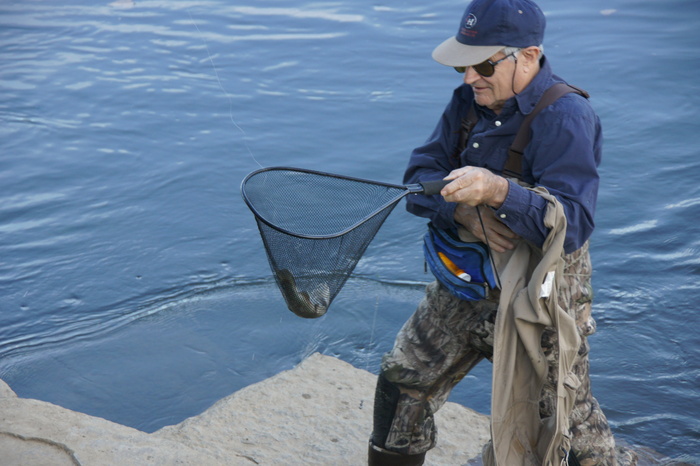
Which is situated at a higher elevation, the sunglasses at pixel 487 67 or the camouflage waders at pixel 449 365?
the sunglasses at pixel 487 67

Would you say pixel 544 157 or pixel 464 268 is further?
pixel 464 268

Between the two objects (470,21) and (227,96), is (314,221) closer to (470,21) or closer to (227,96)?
(470,21)

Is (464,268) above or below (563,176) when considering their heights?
below

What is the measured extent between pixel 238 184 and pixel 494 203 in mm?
4758

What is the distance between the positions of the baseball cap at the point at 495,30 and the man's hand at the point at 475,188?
43 cm

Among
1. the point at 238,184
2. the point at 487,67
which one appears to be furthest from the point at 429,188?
the point at 238,184

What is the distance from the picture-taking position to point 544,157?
2770 millimetres

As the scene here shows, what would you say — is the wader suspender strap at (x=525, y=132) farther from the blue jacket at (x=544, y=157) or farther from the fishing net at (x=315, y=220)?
the fishing net at (x=315, y=220)

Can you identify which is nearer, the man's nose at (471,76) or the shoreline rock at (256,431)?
the man's nose at (471,76)

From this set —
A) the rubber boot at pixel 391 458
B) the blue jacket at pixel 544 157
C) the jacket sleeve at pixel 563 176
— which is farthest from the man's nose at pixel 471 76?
the rubber boot at pixel 391 458

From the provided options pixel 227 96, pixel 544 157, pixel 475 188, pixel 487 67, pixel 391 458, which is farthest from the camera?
pixel 227 96

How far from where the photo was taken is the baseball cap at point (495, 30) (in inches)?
113

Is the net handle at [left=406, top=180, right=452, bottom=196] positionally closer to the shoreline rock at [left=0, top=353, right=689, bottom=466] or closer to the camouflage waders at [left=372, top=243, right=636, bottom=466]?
the camouflage waders at [left=372, top=243, right=636, bottom=466]

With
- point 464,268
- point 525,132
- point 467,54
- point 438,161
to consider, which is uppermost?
point 467,54
